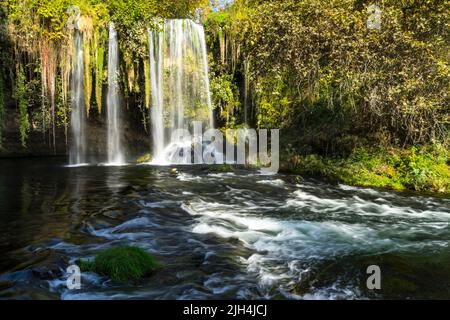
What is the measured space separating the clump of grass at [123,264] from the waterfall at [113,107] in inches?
557

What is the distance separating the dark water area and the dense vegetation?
9.45 ft

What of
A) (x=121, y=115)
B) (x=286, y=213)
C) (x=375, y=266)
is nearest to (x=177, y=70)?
(x=121, y=115)

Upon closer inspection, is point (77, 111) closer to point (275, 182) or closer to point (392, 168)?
point (275, 182)

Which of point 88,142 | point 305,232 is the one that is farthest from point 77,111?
point 305,232

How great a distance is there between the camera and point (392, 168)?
43.6ft

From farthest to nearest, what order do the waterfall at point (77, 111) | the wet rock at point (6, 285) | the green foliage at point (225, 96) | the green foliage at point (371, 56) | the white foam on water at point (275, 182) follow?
the green foliage at point (225, 96) < the waterfall at point (77, 111) < the white foam on water at point (275, 182) < the green foliage at point (371, 56) < the wet rock at point (6, 285)

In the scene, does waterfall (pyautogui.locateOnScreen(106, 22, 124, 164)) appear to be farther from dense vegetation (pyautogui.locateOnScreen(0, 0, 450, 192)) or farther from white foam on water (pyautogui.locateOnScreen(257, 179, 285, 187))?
white foam on water (pyautogui.locateOnScreen(257, 179, 285, 187))

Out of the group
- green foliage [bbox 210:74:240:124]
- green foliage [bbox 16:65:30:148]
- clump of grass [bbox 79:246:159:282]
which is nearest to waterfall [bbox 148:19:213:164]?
green foliage [bbox 210:74:240:124]

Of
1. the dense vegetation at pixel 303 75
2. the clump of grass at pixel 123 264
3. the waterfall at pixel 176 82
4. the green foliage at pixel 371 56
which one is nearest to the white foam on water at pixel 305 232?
the clump of grass at pixel 123 264

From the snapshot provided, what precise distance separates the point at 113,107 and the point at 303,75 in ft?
34.7

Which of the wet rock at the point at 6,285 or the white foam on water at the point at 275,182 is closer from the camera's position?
the wet rock at the point at 6,285

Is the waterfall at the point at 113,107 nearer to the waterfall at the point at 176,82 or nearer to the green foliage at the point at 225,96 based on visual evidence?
the waterfall at the point at 176,82

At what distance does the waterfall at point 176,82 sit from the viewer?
66.1 feet

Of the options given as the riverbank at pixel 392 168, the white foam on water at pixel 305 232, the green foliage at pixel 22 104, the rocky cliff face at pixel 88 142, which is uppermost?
the green foliage at pixel 22 104
